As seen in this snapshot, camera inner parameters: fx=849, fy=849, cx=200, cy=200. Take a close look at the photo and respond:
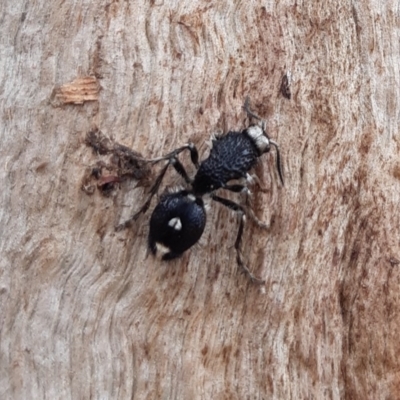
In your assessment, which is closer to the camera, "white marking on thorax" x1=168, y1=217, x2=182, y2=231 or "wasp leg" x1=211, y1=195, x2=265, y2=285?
"white marking on thorax" x1=168, y1=217, x2=182, y2=231

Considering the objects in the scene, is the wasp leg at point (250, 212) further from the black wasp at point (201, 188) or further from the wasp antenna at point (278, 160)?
the wasp antenna at point (278, 160)

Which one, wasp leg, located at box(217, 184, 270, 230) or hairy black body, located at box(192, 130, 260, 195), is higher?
hairy black body, located at box(192, 130, 260, 195)

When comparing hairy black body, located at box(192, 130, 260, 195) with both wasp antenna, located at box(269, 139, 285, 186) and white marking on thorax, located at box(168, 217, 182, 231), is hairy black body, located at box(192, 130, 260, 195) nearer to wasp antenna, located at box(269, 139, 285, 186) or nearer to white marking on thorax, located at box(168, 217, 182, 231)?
wasp antenna, located at box(269, 139, 285, 186)

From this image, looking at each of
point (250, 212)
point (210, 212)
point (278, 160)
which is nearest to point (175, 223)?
point (210, 212)

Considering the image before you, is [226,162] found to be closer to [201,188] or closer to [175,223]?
[201,188]

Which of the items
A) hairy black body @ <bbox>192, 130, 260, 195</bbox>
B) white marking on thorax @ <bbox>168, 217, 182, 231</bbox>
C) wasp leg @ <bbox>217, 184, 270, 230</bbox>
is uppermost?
hairy black body @ <bbox>192, 130, 260, 195</bbox>

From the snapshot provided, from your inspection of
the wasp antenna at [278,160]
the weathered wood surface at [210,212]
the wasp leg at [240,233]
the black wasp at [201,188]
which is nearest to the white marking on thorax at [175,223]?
the black wasp at [201,188]

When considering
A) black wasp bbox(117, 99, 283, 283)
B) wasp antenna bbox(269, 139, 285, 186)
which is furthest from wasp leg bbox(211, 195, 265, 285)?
wasp antenna bbox(269, 139, 285, 186)
